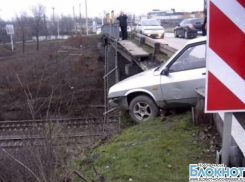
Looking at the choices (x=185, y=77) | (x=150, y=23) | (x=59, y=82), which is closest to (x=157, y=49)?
(x=185, y=77)

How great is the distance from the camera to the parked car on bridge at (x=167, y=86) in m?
7.07

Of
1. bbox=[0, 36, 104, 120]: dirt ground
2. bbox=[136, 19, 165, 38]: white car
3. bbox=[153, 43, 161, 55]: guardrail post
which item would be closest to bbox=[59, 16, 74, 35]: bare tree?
bbox=[0, 36, 104, 120]: dirt ground

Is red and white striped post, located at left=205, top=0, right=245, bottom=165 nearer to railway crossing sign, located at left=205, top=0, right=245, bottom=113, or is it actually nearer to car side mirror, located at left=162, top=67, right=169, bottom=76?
railway crossing sign, located at left=205, top=0, right=245, bottom=113

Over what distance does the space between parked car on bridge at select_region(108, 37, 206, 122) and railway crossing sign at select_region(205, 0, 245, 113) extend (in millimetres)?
4865

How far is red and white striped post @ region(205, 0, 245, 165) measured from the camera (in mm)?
2096

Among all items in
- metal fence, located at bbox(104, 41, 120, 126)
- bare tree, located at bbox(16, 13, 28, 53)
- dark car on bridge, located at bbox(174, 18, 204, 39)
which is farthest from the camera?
bare tree, located at bbox(16, 13, 28, 53)

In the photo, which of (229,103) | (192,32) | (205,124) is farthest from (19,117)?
(229,103)

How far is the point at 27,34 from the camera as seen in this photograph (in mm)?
71438

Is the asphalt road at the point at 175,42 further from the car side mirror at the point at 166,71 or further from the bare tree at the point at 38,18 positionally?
the bare tree at the point at 38,18

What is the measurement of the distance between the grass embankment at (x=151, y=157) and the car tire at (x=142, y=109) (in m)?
1.21

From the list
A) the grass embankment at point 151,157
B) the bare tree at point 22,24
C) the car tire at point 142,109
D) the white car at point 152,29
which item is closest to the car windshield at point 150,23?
the white car at point 152,29

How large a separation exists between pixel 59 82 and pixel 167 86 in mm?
23586

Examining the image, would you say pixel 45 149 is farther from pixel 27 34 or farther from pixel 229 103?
pixel 27 34

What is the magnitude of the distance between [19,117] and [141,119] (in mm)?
17032
